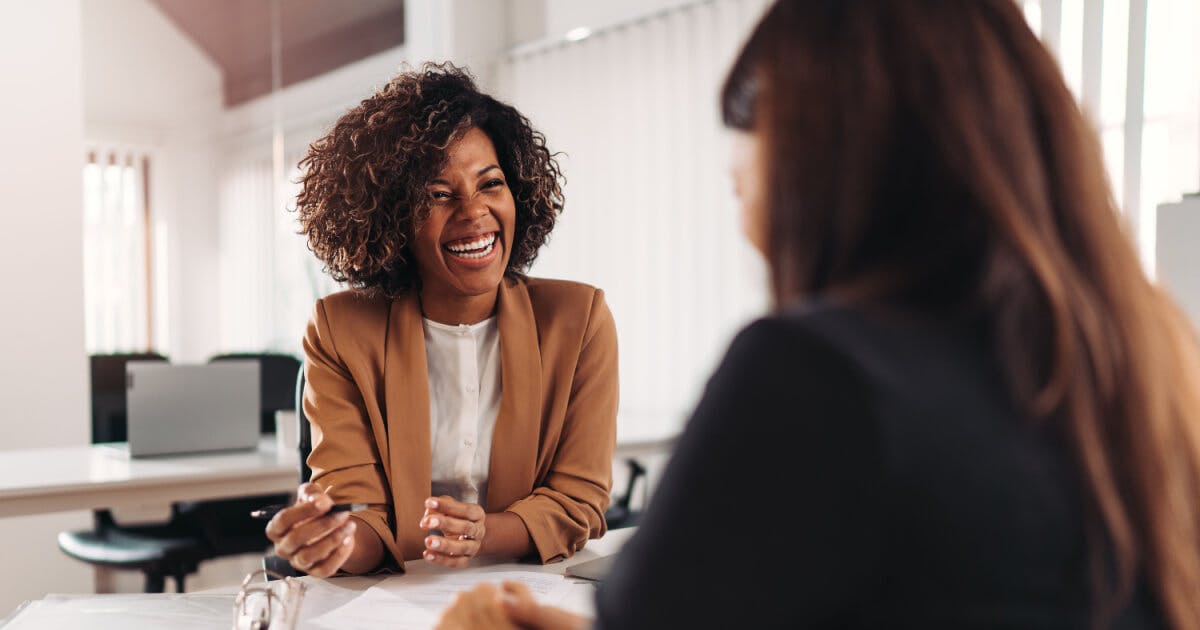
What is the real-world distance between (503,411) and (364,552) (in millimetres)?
330

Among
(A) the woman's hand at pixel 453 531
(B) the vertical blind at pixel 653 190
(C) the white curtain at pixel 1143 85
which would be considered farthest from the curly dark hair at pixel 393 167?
(B) the vertical blind at pixel 653 190

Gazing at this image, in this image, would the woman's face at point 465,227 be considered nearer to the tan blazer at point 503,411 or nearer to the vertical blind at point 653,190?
the tan blazer at point 503,411

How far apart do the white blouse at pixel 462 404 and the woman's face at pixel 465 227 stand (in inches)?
3.3

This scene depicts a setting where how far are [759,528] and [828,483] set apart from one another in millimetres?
45

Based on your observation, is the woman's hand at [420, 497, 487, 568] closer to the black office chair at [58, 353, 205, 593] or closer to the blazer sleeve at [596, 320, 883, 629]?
the blazer sleeve at [596, 320, 883, 629]

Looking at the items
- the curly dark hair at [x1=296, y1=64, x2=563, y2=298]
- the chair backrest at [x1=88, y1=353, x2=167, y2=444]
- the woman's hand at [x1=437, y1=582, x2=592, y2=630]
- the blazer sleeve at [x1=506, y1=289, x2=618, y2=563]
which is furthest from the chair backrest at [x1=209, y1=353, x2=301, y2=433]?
the woman's hand at [x1=437, y1=582, x2=592, y2=630]

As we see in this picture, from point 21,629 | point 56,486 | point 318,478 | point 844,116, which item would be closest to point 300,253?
point 56,486

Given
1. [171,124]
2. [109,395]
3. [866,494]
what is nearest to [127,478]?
[109,395]

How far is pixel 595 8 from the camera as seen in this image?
166 inches

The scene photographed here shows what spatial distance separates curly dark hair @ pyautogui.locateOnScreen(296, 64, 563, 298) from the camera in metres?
1.61

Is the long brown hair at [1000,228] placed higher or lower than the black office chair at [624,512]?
higher

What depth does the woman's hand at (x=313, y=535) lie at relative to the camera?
3.92ft

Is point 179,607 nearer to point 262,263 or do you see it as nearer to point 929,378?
point 929,378

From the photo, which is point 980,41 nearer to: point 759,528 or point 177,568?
point 759,528
